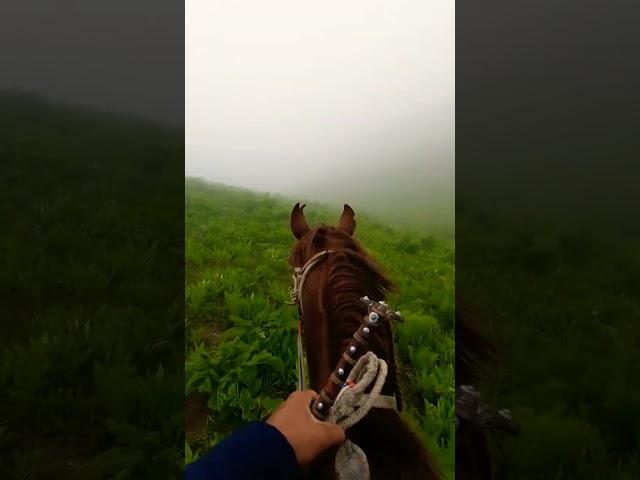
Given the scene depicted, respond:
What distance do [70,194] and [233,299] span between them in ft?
2.69

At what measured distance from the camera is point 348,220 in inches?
73.6

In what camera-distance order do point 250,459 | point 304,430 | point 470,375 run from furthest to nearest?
point 470,375
point 304,430
point 250,459

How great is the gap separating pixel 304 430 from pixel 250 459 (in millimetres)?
226

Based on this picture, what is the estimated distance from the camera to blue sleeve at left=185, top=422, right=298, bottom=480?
4.96 ft

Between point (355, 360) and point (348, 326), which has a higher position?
point (348, 326)

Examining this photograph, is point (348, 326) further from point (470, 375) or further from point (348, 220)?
point (470, 375)

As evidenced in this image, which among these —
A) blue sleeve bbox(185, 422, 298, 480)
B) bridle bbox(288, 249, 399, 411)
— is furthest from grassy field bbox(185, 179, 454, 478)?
blue sleeve bbox(185, 422, 298, 480)

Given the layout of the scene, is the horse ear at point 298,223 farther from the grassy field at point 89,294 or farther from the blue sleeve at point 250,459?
the blue sleeve at point 250,459

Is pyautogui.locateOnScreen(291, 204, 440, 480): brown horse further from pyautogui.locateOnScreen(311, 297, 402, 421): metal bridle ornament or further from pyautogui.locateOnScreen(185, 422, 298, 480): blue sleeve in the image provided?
pyautogui.locateOnScreen(185, 422, 298, 480): blue sleeve

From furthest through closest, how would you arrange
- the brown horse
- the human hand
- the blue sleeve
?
1. the brown horse
2. the human hand
3. the blue sleeve

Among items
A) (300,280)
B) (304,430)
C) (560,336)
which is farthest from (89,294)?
(560,336)

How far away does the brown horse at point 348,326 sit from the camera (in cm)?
173

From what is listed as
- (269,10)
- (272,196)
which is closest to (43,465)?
(272,196)

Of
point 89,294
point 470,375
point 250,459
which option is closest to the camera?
point 250,459
